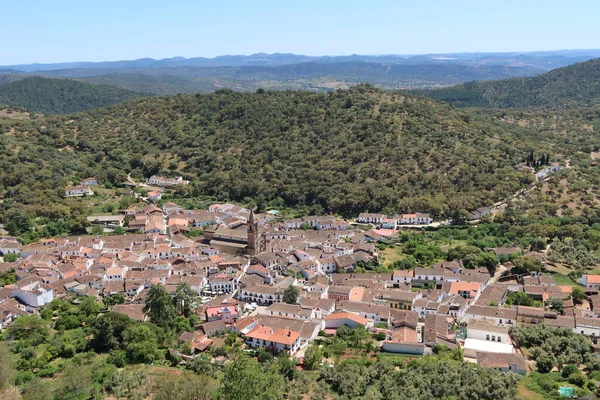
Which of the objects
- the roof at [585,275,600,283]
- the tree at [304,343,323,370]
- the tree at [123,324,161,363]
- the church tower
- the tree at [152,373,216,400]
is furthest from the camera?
the church tower

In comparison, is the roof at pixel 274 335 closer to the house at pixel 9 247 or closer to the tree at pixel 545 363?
the tree at pixel 545 363

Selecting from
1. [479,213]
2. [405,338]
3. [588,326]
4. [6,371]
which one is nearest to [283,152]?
[479,213]

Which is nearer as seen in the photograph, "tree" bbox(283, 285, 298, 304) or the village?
the village

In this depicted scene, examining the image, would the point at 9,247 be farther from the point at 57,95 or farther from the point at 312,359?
the point at 57,95

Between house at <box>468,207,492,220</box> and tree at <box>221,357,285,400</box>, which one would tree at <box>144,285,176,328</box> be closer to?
tree at <box>221,357,285,400</box>

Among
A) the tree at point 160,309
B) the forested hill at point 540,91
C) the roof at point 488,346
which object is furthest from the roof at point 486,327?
the forested hill at point 540,91

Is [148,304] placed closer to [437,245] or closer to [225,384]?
[225,384]

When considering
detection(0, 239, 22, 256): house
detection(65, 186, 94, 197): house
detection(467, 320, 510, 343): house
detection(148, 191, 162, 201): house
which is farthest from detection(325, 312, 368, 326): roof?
detection(65, 186, 94, 197): house
